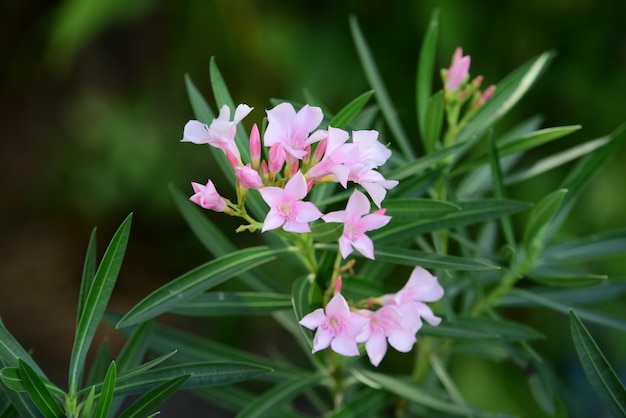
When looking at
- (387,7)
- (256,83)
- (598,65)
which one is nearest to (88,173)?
(256,83)

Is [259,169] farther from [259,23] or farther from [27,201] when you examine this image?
[27,201]

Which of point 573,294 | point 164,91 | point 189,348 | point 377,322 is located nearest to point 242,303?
point 189,348

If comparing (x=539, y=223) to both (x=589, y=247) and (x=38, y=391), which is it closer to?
(x=589, y=247)

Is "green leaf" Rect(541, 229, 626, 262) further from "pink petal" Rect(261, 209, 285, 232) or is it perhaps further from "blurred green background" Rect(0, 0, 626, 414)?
"blurred green background" Rect(0, 0, 626, 414)

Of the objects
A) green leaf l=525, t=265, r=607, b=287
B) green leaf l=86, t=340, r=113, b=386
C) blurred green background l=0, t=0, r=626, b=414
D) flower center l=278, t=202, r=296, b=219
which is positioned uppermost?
flower center l=278, t=202, r=296, b=219

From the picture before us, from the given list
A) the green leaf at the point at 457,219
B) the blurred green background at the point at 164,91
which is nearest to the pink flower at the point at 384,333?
the green leaf at the point at 457,219

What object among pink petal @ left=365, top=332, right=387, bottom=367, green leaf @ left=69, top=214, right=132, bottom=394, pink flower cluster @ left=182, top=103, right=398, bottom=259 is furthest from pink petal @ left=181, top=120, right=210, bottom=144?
pink petal @ left=365, top=332, right=387, bottom=367

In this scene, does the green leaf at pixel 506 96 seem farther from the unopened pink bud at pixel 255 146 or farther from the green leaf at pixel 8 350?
the green leaf at pixel 8 350
